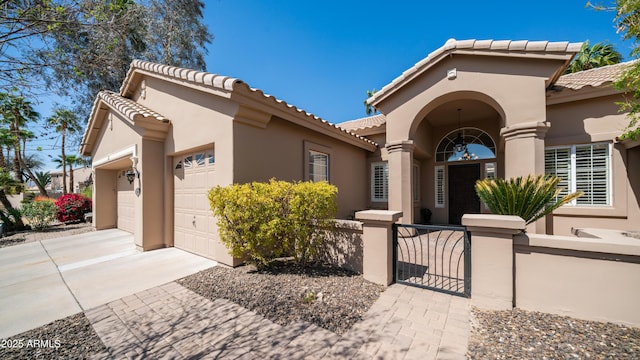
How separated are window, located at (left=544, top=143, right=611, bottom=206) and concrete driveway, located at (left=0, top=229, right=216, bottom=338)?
10439 mm

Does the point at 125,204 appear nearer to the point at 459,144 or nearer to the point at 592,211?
the point at 459,144

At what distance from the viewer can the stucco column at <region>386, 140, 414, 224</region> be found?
766 cm

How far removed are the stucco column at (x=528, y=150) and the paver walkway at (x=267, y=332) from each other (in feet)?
14.1

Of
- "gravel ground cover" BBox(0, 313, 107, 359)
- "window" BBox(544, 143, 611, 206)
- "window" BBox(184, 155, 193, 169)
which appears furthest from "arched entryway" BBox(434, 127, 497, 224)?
"gravel ground cover" BBox(0, 313, 107, 359)

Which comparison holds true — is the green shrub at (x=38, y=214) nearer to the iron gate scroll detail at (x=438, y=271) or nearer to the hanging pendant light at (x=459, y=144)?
the iron gate scroll detail at (x=438, y=271)

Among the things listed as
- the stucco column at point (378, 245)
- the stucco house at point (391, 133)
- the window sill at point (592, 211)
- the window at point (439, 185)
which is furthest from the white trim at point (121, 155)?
the window sill at point (592, 211)

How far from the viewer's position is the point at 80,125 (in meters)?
15.5

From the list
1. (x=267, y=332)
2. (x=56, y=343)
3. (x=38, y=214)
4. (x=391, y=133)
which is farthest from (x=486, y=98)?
(x=38, y=214)

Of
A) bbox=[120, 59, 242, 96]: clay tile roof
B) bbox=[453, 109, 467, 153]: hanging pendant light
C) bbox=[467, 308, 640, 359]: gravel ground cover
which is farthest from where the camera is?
bbox=[453, 109, 467, 153]: hanging pendant light

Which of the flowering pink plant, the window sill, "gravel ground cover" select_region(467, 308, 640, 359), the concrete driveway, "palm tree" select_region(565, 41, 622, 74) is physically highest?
"palm tree" select_region(565, 41, 622, 74)

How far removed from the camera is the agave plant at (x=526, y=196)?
429 centimetres

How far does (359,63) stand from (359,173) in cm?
577

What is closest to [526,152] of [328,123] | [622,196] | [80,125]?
[622,196]

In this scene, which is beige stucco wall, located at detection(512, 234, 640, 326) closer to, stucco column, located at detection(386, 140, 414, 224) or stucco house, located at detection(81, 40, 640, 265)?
stucco house, located at detection(81, 40, 640, 265)
